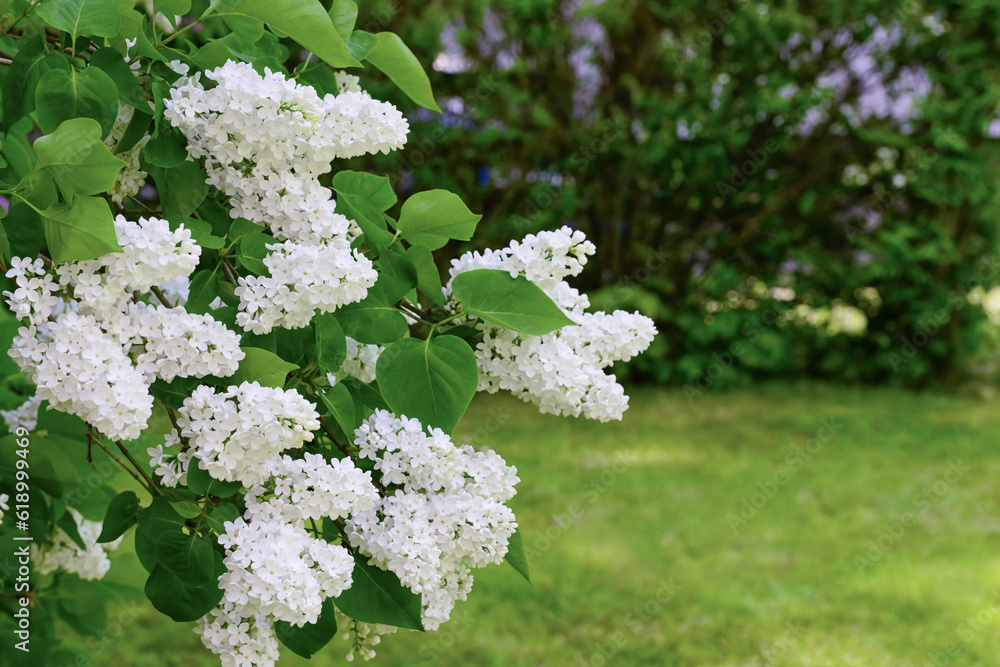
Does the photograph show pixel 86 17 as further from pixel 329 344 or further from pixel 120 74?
pixel 329 344

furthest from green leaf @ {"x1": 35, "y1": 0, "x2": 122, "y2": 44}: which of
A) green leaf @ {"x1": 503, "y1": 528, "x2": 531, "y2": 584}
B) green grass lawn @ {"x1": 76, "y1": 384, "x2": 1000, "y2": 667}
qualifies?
green grass lawn @ {"x1": 76, "y1": 384, "x2": 1000, "y2": 667}

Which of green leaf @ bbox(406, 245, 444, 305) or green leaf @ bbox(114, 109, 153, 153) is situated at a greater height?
green leaf @ bbox(114, 109, 153, 153)

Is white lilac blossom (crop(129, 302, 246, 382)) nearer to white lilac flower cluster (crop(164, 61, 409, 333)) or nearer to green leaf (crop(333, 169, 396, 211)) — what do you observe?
white lilac flower cluster (crop(164, 61, 409, 333))

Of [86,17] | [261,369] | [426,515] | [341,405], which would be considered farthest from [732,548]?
[86,17]

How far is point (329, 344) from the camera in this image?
1.06 meters

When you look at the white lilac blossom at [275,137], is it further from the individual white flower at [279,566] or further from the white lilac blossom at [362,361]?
the individual white flower at [279,566]

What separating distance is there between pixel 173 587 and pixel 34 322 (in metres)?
0.36

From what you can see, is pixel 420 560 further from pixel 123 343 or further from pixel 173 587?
pixel 123 343

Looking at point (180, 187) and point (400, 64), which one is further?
point (400, 64)

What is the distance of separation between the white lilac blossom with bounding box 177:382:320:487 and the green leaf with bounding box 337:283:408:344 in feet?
0.58

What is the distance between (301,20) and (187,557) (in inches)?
25.6

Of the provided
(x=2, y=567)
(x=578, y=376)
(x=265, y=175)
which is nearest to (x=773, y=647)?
(x=578, y=376)

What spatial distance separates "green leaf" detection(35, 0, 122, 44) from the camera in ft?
3.09

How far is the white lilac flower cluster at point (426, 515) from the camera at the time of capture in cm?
104
